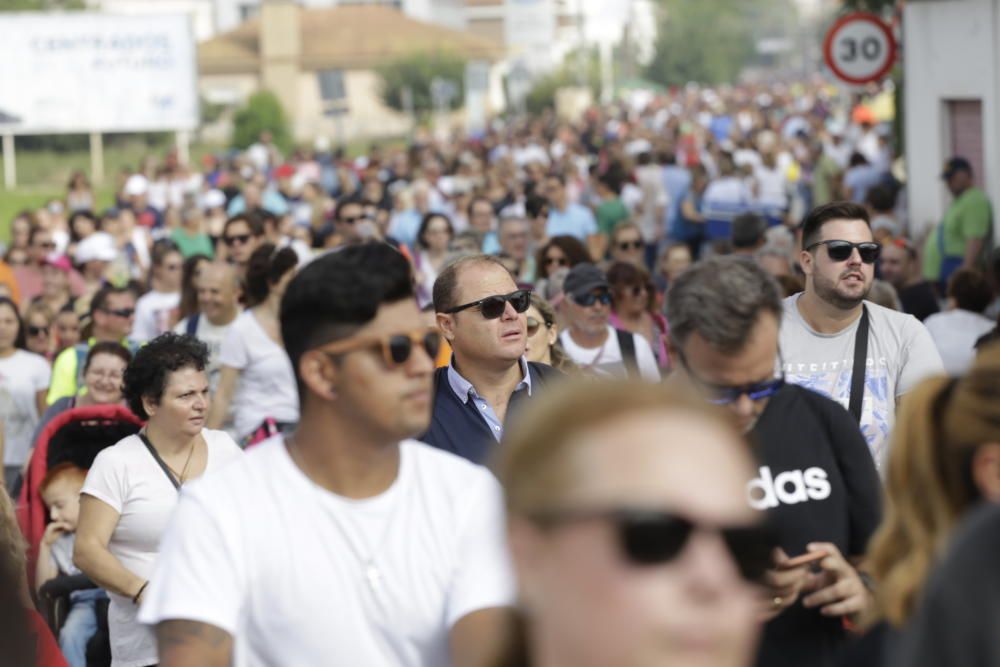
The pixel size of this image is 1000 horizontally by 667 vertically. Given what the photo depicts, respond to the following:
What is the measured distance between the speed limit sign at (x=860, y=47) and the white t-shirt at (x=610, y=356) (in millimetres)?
7972

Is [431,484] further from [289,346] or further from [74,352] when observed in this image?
[74,352]

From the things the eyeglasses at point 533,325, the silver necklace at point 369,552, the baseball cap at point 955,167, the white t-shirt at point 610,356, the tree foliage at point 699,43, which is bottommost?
the white t-shirt at point 610,356

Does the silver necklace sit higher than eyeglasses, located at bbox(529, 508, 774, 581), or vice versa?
eyeglasses, located at bbox(529, 508, 774, 581)

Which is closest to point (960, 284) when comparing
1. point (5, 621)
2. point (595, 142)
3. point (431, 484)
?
point (431, 484)

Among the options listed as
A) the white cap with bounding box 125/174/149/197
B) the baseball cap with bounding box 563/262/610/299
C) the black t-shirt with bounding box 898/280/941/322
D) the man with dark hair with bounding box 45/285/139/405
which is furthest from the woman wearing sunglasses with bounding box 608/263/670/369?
the white cap with bounding box 125/174/149/197

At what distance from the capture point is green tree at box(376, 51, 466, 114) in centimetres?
7950

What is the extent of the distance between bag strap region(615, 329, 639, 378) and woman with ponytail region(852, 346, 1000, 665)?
5756mm

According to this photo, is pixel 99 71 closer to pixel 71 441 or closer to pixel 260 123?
pixel 260 123

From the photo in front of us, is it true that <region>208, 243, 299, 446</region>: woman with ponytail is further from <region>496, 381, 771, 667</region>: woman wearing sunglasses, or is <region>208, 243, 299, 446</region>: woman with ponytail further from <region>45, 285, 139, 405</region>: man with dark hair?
<region>496, 381, 771, 667</region>: woman wearing sunglasses

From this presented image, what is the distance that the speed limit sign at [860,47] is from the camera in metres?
16.5

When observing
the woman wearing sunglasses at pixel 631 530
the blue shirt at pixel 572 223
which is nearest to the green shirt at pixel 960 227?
the blue shirt at pixel 572 223

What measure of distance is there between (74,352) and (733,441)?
824cm

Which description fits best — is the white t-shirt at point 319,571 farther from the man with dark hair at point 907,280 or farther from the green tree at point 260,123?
the green tree at point 260,123

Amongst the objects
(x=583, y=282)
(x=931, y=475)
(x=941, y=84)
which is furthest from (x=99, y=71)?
(x=931, y=475)
